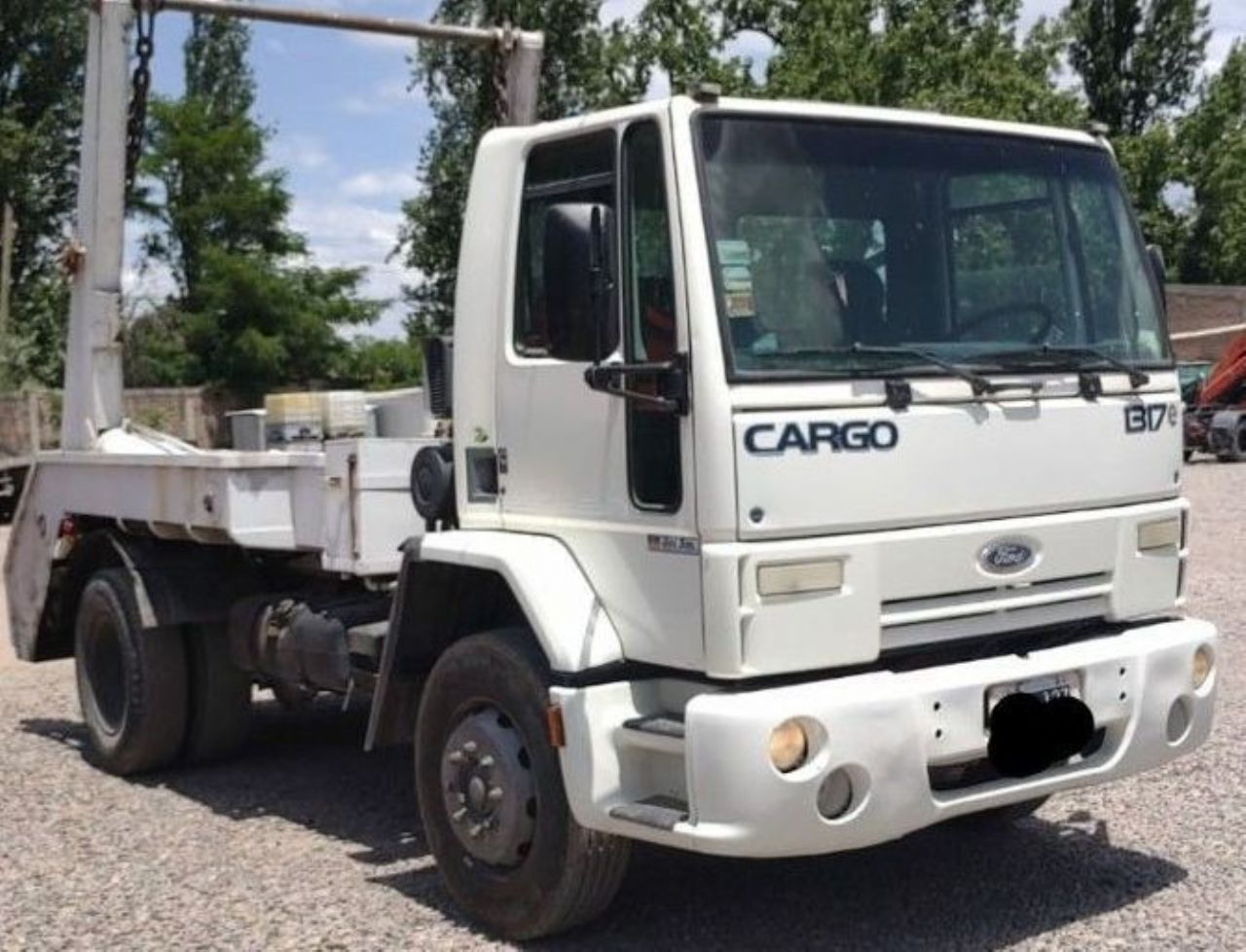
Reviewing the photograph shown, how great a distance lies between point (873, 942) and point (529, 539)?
5.53ft

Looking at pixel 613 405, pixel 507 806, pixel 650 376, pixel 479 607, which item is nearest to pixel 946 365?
pixel 650 376

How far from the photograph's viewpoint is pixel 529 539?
18.5ft

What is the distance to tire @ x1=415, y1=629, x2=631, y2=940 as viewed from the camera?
5352mm

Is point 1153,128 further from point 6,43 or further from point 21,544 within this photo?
point 21,544

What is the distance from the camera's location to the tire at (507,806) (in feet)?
17.6

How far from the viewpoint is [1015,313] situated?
5.71 meters

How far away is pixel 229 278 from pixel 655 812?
33.5m

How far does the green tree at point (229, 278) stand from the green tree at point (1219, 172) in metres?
24.8

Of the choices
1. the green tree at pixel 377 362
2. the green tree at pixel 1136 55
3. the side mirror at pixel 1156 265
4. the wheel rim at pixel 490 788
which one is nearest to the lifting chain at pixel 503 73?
the side mirror at pixel 1156 265

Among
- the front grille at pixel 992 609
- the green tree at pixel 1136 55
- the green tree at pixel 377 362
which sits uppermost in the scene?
the green tree at pixel 1136 55

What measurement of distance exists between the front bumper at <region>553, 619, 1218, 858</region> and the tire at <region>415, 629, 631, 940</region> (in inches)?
9.4

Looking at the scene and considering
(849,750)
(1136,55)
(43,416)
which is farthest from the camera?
(1136,55)

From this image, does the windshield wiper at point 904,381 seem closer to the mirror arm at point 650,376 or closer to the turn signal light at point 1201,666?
the mirror arm at point 650,376

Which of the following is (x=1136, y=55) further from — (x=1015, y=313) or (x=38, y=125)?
(x=1015, y=313)
